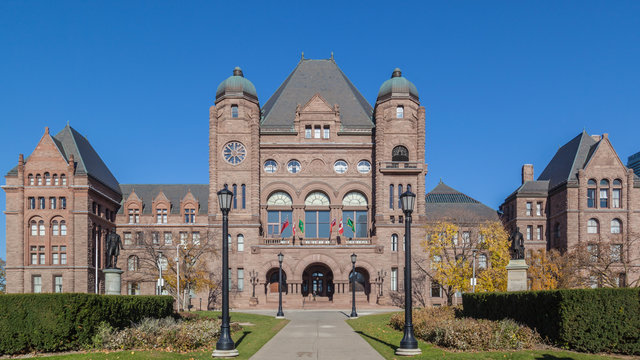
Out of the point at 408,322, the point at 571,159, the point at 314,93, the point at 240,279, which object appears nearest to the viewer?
the point at 408,322

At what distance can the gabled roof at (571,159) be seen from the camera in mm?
65938

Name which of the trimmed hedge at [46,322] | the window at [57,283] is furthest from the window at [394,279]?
the trimmed hedge at [46,322]

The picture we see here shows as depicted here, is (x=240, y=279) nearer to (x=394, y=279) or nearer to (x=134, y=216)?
(x=394, y=279)

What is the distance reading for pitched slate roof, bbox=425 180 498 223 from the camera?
7300cm

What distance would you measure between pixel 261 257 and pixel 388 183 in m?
15.9

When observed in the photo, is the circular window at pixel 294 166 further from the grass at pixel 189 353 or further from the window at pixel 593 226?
the grass at pixel 189 353

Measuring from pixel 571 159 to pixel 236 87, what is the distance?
3967 centimetres

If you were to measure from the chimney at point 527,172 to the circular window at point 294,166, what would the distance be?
30.9 m

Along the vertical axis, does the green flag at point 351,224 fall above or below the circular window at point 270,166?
below

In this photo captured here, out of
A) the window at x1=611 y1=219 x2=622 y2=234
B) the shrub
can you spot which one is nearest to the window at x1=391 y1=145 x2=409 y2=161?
the window at x1=611 y1=219 x2=622 y2=234

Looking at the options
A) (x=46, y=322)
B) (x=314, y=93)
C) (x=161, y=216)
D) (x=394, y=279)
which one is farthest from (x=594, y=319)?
(x=161, y=216)

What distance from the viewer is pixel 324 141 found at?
65.3m

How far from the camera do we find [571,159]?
67312 millimetres

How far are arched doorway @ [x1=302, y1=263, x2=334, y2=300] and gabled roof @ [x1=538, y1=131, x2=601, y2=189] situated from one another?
29.0m
